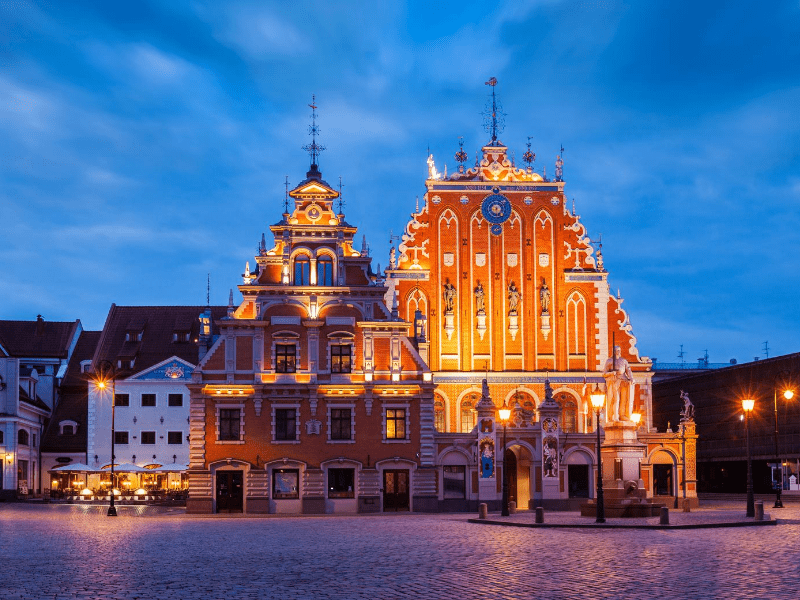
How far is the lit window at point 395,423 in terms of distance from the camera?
50.4 m

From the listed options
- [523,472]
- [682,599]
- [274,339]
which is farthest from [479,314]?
[682,599]

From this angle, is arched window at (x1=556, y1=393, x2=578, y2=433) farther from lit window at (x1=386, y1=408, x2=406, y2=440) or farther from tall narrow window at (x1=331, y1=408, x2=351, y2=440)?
tall narrow window at (x1=331, y1=408, x2=351, y2=440)

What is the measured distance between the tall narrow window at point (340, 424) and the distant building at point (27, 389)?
96.1ft

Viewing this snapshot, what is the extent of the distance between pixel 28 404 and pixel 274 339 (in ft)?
99.3

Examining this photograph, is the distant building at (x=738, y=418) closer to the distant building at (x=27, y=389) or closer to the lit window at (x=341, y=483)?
the lit window at (x=341, y=483)

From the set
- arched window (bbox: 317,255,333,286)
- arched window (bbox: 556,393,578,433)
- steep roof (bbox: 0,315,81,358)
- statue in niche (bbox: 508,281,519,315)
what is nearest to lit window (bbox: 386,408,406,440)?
arched window (bbox: 317,255,333,286)

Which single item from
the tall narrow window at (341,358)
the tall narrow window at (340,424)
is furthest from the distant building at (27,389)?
the tall narrow window at (341,358)

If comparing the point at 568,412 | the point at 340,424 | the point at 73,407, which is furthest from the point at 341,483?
the point at 73,407

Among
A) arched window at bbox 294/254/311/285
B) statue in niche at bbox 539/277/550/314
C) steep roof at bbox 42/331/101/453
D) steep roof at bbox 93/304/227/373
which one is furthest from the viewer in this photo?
steep roof at bbox 93/304/227/373

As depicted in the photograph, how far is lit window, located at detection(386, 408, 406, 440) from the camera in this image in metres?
50.4

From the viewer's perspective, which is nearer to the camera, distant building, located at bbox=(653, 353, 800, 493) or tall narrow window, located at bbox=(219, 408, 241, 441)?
tall narrow window, located at bbox=(219, 408, 241, 441)

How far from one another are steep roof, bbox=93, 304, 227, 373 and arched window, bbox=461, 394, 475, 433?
2464 centimetres

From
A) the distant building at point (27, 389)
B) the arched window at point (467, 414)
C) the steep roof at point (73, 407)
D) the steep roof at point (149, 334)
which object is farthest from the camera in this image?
the steep roof at point (149, 334)

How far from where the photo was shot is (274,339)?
5019 cm
